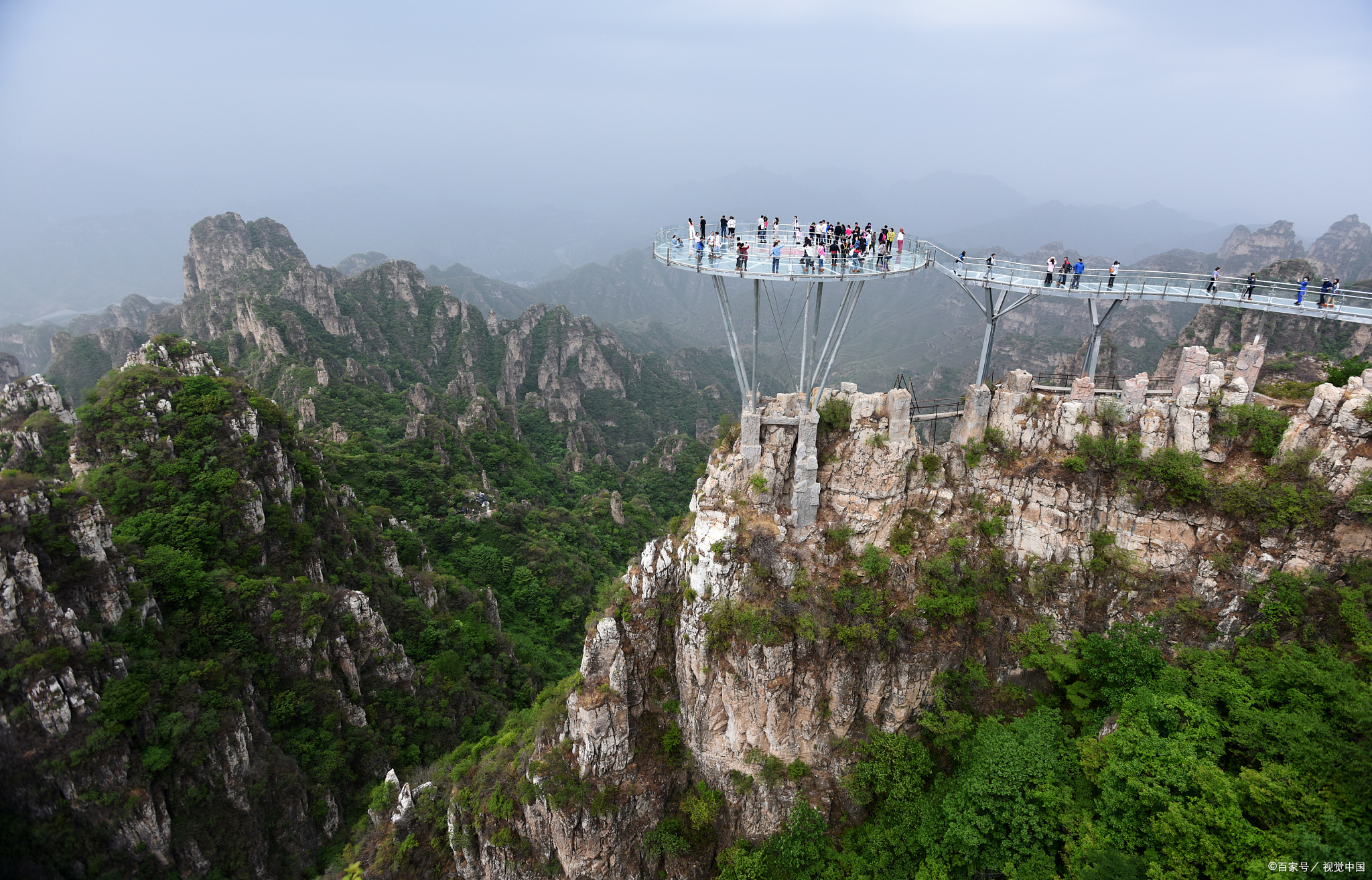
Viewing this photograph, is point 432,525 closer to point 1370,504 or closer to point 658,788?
point 658,788

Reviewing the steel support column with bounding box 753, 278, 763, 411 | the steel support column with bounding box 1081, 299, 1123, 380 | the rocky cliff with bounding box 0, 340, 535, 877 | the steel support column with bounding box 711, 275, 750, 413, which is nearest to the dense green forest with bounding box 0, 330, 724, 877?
the rocky cliff with bounding box 0, 340, 535, 877

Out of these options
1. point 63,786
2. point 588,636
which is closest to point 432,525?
point 63,786

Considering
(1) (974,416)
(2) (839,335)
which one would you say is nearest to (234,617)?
(2) (839,335)

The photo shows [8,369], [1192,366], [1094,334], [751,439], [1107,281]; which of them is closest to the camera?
[1192,366]

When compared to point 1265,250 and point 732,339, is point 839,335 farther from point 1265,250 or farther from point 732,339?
point 1265,250

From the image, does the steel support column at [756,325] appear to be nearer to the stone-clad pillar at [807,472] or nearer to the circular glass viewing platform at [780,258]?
the circular glass viewing platform at [780,258]

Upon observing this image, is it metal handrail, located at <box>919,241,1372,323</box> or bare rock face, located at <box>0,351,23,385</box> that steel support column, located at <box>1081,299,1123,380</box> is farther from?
bare rock face, located at <box>0,351,23,385</box>
